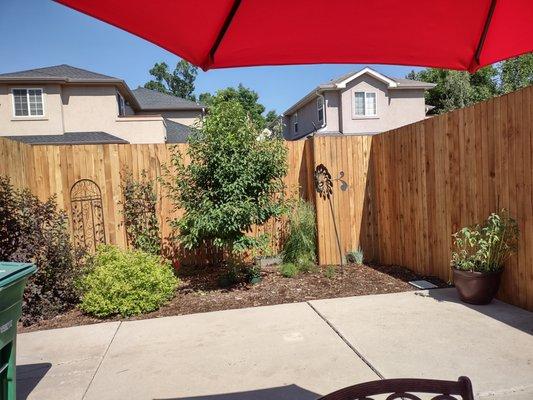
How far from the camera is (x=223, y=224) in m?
5.40

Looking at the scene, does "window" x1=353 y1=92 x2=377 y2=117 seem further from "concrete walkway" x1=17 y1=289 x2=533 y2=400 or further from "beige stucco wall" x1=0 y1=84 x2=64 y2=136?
"concrete walkway" x1=17 y1=289 x2=533 y2=400

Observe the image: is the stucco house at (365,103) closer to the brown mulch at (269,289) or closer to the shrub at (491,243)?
the brown mulch at (269,289)

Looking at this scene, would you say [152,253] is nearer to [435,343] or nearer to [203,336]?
[203,336]

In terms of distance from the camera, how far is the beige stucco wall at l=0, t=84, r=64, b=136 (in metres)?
16.5

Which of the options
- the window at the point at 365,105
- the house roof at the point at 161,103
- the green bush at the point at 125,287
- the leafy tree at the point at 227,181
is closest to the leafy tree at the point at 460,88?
the window at the point at 365,105

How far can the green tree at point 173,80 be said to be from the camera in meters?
52.0

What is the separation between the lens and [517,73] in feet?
81.9

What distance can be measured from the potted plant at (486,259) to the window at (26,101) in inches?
672

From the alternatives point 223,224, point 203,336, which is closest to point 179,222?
point 223,224

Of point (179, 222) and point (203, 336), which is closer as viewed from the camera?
point (203, 336)

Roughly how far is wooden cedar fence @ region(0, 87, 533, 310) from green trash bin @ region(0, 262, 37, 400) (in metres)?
2.82

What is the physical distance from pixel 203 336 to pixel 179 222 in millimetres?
1974

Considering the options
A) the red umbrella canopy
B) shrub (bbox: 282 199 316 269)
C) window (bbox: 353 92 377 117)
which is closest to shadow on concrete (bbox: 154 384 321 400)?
the red umbrella canopy

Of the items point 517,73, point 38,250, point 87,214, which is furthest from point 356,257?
point 517,73
